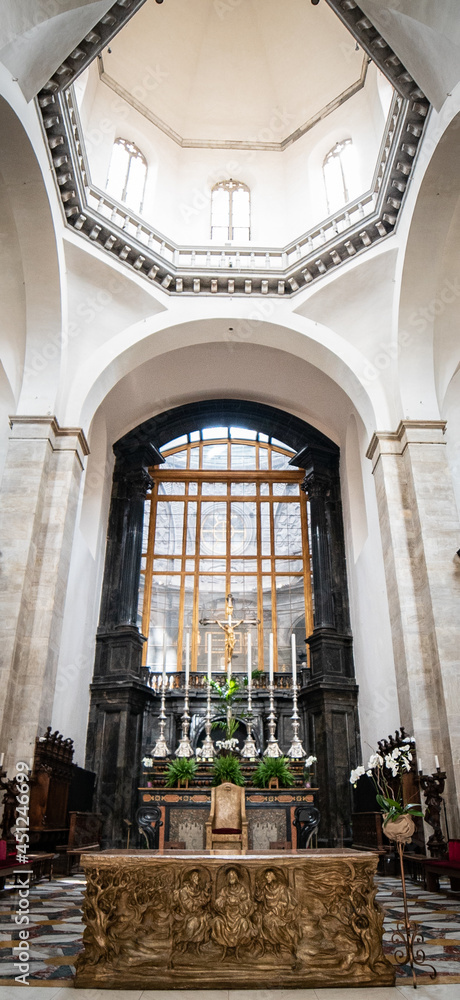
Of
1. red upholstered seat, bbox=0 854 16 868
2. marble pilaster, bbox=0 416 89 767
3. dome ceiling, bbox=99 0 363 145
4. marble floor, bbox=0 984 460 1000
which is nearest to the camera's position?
marble floor, bbox=0 984 460 1000

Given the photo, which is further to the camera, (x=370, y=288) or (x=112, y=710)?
(x=112, y=710)

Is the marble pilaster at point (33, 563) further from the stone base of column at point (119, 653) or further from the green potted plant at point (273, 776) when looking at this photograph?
the stone base of column at point (119, 653)

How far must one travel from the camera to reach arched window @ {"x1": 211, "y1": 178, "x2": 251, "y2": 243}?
14000 mm

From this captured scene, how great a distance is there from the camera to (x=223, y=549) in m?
15.4

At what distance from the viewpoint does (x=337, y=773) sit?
1226 cm

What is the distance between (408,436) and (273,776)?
17.7ft

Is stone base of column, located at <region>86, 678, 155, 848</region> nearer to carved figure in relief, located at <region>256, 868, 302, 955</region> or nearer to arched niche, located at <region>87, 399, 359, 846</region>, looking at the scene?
arched niche, located at <region>87, 399, 359, 846</region>

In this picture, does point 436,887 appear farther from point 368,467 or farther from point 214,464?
point 214,464

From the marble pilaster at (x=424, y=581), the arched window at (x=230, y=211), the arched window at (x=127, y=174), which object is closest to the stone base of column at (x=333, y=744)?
the marble pilaster at (x=424, y=581)

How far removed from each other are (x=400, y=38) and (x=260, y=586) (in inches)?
402

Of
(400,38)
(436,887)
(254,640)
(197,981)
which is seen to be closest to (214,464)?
(254,640)

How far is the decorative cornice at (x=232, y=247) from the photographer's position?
880 centimetres

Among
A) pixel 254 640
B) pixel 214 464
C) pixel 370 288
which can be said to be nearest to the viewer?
pixel 370 288

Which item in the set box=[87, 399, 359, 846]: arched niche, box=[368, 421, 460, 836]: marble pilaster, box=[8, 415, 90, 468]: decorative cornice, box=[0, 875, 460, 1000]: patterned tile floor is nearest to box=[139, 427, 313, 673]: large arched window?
box=[87, 399, 359, 846]: arched niche
